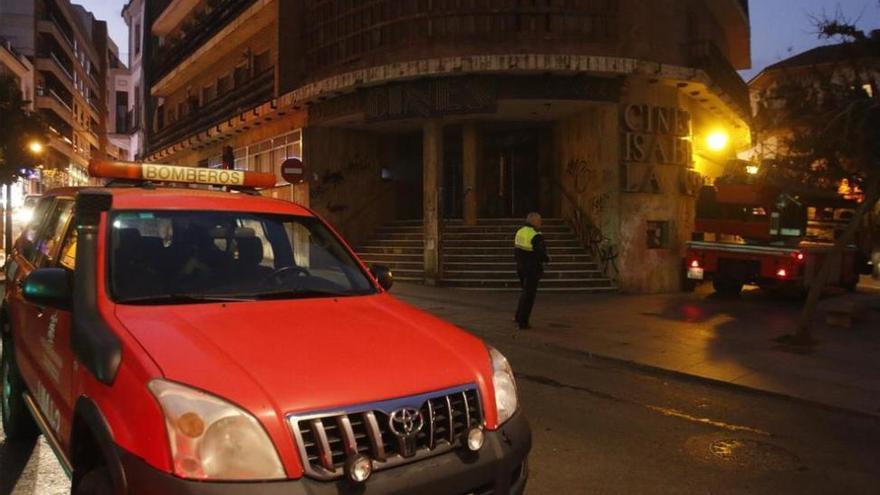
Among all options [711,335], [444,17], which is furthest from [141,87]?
[711,335]

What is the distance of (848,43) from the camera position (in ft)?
30.4

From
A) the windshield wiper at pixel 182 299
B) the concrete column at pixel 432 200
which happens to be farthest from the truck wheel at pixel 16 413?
the concrete column at pixel 432 200

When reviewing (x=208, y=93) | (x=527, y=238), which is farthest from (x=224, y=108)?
(x=527, y=238)

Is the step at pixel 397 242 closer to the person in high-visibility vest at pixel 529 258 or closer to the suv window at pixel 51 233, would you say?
the person in high-visibility vest at pixel 529 258

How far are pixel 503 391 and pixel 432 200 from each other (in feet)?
43.4

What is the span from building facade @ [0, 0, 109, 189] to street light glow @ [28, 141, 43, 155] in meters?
11.1

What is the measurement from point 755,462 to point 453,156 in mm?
16805

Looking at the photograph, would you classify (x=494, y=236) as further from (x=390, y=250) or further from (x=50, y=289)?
(x=50, y=289)

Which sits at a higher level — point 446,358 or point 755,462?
point 446,358

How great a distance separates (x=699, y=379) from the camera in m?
7.22

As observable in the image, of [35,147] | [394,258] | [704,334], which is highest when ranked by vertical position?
[35,147]

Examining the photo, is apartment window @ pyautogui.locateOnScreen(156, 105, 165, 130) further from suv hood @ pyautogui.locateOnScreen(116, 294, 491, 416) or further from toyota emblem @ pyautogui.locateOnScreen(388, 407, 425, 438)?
toyota emblem @ pyautogui.locateOnScreen(388, 407, 425, 438)

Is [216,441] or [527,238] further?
[527,238]

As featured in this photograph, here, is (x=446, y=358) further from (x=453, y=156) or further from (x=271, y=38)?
(x=271, y=38)
